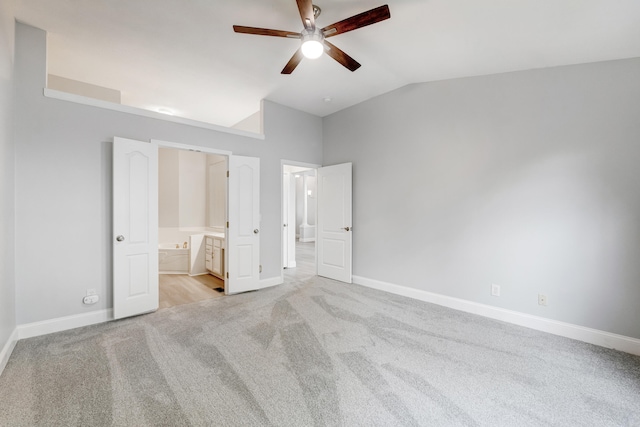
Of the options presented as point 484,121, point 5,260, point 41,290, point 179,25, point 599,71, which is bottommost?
point 41,290

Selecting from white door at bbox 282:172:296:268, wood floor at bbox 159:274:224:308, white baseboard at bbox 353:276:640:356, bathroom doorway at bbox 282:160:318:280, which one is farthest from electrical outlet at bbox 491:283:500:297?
white door at bbox 282:172:296:268

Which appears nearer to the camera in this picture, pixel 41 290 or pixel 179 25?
pixel 179 25

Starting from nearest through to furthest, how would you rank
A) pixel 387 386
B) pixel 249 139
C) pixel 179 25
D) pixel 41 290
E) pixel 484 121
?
pixel 387 386 < pixel 179 25 < pixel 41 290 < pixel 484 121 < pixel 249 139

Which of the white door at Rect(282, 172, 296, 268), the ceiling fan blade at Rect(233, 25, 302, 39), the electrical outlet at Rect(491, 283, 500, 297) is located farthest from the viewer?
the white door at Rect(282, 172, 296, 268)

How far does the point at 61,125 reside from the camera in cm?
283

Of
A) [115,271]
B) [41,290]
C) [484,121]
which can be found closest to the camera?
[41,290]

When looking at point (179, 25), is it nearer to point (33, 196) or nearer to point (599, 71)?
point (33, 196)

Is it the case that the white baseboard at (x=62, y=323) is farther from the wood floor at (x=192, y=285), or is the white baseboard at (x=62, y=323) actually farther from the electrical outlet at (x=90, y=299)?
the wood floor at (x=192, y=285)

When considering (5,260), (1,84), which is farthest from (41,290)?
(1,84)

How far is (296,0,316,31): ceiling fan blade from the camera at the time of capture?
6.10 ft

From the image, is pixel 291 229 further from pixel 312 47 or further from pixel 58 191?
pixel 312 47

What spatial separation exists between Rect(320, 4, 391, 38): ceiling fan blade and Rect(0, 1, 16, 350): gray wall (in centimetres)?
261

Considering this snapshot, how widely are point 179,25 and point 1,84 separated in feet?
4.81

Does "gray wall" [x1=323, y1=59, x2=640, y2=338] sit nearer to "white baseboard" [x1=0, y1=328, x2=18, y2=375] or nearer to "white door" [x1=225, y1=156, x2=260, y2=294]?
"white door" [x1=225, y1=156, x2=260, y2=294]
